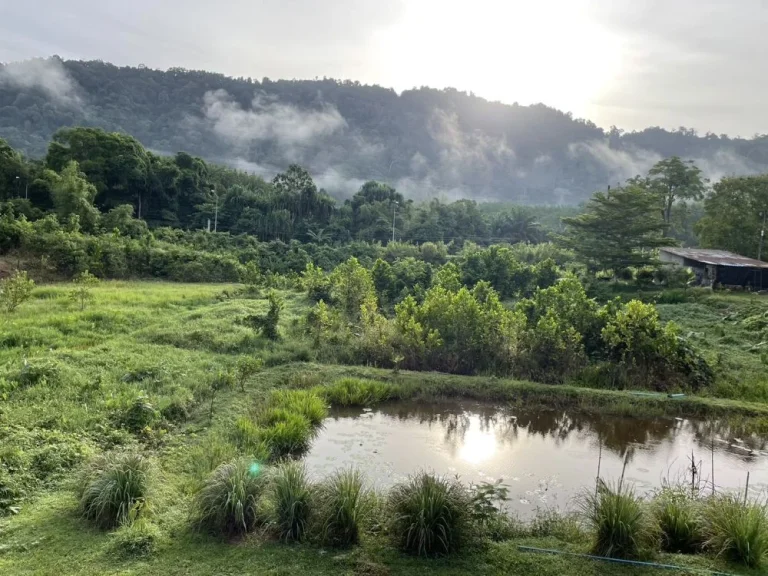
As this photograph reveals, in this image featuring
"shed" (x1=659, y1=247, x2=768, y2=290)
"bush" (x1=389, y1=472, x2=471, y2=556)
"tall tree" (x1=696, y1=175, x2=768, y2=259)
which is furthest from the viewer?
"tall tree" (x1=696, y1=175, x2=768, y2=259)

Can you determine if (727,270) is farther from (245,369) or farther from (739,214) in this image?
(245,369)

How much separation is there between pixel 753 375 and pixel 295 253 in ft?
81.2

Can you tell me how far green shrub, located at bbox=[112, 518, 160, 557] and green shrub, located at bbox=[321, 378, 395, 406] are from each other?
5269mm

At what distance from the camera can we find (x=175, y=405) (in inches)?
339

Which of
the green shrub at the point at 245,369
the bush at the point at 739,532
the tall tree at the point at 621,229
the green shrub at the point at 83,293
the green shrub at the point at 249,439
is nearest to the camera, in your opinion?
the bush at the point at 739,532

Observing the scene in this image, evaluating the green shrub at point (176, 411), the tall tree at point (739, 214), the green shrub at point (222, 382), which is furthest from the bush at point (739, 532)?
the tall tree at point (739, 214)

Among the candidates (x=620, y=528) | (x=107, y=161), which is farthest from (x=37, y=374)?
(x=107, y=161)

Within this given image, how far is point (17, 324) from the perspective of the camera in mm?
11602

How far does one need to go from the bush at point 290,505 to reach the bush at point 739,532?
12.7 ft

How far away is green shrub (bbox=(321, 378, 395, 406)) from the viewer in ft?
33.5

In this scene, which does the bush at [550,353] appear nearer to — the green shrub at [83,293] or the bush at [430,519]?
the bush at [430,519]

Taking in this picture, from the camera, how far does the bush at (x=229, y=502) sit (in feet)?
16.9

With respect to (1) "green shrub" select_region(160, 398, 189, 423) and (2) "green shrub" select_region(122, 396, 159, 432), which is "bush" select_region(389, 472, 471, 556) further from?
(1) "green shrub" select_region(160, 398, 189, 423)

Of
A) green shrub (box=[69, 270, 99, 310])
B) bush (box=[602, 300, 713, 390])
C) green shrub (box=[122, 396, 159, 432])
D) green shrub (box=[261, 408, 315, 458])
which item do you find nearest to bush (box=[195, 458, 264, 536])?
green shrub (box=[261, 408, 315, 458])
